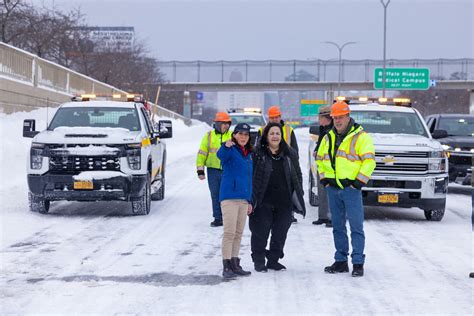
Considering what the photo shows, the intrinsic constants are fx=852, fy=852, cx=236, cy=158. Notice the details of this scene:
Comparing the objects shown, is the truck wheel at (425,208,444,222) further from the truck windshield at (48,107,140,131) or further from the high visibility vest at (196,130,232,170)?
the truck windshield at (48,107,140,131)

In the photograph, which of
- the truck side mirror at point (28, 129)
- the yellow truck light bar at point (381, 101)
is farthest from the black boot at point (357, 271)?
the yellow truck light bar at point (381, 101)

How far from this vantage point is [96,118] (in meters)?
15.1

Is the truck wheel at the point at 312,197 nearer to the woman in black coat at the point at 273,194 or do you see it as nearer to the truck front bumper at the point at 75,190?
the truck front bumper at the point at 75,190

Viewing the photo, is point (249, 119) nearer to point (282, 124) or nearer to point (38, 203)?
point (38, 203)

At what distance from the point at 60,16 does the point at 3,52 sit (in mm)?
29374

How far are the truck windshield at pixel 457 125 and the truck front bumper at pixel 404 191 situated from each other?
7859mm

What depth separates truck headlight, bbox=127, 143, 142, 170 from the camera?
45.0ft

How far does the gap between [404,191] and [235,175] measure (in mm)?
5259

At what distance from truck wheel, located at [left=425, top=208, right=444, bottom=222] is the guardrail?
541 inches

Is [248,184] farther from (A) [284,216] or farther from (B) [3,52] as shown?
(B) [3,52]

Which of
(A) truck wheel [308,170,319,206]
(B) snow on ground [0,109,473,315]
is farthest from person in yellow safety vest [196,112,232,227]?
(A) truck wheel [308,170,319,206]

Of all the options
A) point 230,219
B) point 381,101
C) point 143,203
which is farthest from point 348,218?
point 381,101

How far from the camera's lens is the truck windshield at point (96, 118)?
1492 centimetres

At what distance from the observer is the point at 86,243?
11.2 meters
